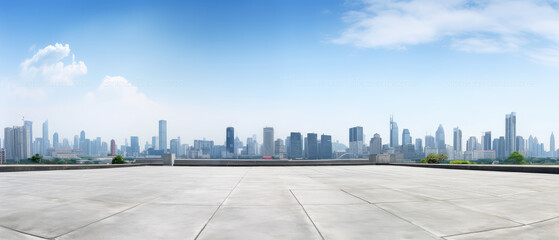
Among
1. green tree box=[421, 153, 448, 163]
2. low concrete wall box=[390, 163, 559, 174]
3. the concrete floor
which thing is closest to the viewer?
the concrete floor

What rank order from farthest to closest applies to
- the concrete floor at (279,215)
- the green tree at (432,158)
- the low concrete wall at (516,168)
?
the green tree at (432,158)
the low concrete wall at (516,168)
the concrete floor at (279,215)

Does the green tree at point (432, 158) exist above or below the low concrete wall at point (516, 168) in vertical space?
below

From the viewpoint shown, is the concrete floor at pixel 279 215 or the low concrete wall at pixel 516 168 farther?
the low concrete wall at pixel 516 168

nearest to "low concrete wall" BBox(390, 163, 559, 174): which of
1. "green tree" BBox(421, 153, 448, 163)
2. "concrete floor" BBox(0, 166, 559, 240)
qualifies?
"concrete floor" BBox(0, 166, 559, 240)

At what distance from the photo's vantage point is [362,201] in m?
7.77

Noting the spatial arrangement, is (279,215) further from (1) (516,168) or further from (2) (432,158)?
(2) (432,158)

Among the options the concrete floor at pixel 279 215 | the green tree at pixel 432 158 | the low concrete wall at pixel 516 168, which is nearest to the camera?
the concrete floor at pixel 279 215

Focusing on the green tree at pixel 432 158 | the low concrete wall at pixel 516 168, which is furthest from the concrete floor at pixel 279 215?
the green tree at pixel 432 158

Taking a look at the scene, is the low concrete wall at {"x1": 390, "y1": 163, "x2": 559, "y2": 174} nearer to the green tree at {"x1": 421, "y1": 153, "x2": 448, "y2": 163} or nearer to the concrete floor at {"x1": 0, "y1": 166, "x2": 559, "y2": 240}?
the concrete floor at {"x1": 0, "y1": 166, "x2": 559, "y2": 240}

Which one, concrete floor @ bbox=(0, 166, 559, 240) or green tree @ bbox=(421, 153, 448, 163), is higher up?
concrete floor @ bbox=(0, 166, 559, 240)

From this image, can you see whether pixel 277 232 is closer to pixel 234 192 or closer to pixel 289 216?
pixel 289 216

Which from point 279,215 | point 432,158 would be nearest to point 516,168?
point 279,215

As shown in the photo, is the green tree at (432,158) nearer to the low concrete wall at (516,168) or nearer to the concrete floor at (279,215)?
the low concrete wall at (516,168)

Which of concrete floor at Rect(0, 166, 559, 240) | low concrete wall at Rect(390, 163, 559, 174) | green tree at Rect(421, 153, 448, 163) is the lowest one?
green tree at Rect(421, 153, 448, 163)
